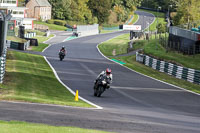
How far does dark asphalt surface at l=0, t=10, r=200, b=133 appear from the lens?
15.4 metres

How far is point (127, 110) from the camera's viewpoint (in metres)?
20.7

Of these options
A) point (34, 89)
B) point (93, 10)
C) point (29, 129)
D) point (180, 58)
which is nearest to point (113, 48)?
point (180, 58)

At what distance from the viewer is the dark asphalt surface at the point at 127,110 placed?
50.6 feet

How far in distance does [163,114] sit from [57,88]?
9378 mm

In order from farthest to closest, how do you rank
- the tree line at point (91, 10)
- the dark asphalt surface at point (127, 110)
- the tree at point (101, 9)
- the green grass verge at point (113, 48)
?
the tree at point (101, 9) → the tree line at point (91, 10) → the green grass verge at point (113, 48) → the dark asphalt surface at point (127, 110)

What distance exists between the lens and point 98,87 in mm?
25203

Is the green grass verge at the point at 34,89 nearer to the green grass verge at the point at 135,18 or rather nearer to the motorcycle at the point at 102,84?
the motorcycle at the point at 102,84

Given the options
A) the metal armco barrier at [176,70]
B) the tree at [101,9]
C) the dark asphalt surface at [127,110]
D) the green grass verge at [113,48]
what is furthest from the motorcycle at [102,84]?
the tree at [101,9]

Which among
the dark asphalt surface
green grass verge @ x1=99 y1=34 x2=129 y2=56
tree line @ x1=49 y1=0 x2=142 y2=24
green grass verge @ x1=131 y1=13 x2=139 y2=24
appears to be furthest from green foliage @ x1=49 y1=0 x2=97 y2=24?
the dark asphalt surface

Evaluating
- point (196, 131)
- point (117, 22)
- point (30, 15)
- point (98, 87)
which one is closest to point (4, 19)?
point (98, 87)

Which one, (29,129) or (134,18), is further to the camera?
(134,18)

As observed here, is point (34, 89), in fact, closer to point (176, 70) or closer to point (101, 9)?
point (176, 70)

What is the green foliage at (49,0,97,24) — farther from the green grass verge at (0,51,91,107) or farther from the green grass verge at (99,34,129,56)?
the green grass verge at (0,51,91,107)

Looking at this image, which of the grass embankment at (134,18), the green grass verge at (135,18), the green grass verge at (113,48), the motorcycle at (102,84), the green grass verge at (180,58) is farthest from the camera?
the green grass verge at (135,18)
